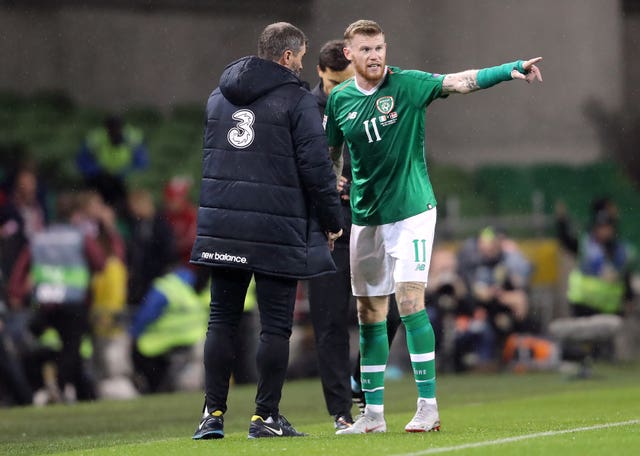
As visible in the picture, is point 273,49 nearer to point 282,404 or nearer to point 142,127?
point 282,404

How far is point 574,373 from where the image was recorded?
1552 cm

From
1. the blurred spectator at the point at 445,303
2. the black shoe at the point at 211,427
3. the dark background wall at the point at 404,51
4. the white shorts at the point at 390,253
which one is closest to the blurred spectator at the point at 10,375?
the black shoe at the point at 211,427

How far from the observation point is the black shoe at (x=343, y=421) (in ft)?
27.8

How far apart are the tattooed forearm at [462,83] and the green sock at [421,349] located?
1178 millimetres

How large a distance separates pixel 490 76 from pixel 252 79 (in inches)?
48.2

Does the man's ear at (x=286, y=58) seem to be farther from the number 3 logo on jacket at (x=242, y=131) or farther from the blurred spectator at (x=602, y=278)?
the blurred spectator at (x=602, y=278)

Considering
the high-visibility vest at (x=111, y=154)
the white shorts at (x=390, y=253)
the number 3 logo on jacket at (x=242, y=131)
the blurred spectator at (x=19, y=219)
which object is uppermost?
the high-visibility vest at (x=111, y=154)

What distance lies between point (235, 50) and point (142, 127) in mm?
3185

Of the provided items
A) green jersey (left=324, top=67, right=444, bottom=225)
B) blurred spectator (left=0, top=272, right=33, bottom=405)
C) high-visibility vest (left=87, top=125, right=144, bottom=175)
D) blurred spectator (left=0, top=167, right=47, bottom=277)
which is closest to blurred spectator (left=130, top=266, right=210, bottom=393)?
blurred spectator (left=0, top=167, right=47, bottom=277)

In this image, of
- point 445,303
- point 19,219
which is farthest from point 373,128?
point 445,303

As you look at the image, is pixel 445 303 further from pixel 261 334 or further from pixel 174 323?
pixel 261 334

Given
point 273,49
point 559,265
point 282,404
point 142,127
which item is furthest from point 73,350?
point 142,127

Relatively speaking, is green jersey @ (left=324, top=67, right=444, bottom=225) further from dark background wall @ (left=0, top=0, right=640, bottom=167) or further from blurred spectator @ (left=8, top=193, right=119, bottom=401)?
dark background wall @ (left=0, top=0, right=640, bottom=167)

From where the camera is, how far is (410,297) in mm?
7488
